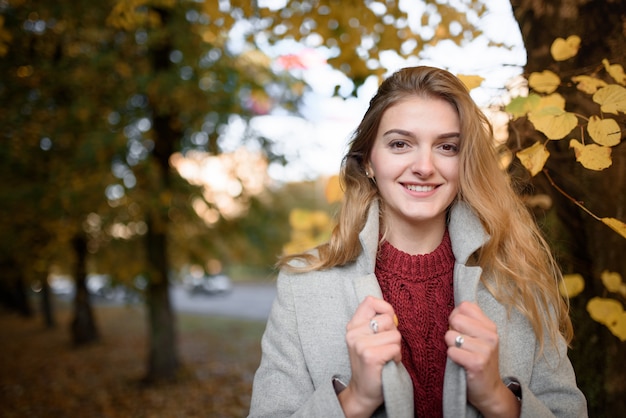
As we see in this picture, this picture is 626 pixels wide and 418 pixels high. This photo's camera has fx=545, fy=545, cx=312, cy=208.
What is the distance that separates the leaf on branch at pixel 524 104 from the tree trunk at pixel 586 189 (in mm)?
365

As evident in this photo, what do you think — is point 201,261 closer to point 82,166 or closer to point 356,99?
point 82,166

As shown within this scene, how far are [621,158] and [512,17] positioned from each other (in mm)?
897

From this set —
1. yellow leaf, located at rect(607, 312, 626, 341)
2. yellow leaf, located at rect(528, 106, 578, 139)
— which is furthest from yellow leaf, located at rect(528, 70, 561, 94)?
yellow leaf, located at rect(607, 312, 626, 341)

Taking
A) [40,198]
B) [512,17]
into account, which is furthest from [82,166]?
[512,17]

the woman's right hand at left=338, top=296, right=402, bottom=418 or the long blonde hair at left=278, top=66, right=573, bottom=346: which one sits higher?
the long blonde hair at left=278, top=66, right=573, bottom=346

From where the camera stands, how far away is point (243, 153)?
936 cm

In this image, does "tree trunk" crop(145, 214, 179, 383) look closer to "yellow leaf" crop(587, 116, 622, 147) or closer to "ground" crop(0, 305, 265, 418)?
"ground" crop(0, 305, 265, 418)

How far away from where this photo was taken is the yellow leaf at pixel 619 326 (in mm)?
2092

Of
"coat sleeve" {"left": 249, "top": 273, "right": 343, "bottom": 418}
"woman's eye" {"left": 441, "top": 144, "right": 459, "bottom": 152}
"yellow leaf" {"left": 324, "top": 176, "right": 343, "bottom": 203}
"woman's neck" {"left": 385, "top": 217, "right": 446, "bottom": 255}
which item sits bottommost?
"coat sleeve" {"left": 249, "top": 273, "right": 343, "bottom": 418}

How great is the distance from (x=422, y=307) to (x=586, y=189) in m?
0.98

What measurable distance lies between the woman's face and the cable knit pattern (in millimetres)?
175

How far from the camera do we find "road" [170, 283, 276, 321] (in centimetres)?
2371

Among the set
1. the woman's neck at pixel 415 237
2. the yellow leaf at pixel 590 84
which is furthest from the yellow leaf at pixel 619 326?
the yellow leaf at pixel 590 84

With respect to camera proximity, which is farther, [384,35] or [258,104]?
[258,104]
